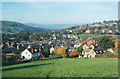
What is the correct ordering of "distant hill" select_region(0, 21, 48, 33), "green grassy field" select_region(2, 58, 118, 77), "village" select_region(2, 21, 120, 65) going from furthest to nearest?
"distant hill" select_region(0, 21, 48, 33), "village" select_region(2, 21, 120, 65), "green grassy field" select_region(2, 58, 118, 77)

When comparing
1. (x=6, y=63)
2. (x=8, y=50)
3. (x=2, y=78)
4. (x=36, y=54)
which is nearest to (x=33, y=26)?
(x=8, y=50)

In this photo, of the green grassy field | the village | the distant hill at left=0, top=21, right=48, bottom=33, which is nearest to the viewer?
the green grassy field

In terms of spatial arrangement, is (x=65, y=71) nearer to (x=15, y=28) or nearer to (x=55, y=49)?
(x=55, y=49)

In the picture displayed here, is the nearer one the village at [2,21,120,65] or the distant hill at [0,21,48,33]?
the village at [2,21,120,65]

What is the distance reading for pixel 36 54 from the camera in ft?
155

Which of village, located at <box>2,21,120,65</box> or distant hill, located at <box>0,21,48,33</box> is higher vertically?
distant hill, located at <box>0,21,48,33</box>

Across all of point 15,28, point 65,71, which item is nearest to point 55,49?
point 65,71

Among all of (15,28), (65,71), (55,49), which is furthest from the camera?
(15,28)

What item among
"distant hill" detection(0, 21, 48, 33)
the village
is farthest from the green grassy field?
"distant hill" detection(0, 21, 48, 33)

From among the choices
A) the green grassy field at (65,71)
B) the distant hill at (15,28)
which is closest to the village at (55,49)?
the green grassy field at (65,71)

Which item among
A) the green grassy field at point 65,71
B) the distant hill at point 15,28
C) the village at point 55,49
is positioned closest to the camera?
the green grassy field at point 65,71

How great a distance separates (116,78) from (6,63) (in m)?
22.6

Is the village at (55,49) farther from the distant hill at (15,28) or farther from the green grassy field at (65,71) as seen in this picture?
the distant hill at (15,28)

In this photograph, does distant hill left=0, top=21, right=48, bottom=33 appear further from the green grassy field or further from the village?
the green grassy field
